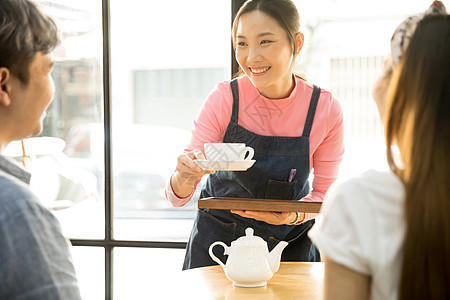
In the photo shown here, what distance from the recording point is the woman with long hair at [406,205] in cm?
83

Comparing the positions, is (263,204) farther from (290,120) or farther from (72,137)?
(72,137)

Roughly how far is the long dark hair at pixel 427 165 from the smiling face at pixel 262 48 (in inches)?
45.8

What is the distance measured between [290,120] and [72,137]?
4.65ft

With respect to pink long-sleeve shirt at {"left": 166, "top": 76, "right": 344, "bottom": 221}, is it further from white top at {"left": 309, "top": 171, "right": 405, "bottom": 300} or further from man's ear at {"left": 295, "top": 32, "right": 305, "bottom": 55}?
white top at {"left": 309, "top": 171, "right": 405, "bottom": 300}

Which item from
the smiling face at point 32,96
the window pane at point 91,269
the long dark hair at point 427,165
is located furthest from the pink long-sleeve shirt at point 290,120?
the window pane at point 91,269

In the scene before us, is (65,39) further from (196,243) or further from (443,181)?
(443,181)

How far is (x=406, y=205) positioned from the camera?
2.76ft

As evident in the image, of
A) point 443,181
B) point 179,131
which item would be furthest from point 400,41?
point 179,131

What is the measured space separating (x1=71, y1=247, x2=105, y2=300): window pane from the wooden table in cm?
151

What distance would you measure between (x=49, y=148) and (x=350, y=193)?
245cm

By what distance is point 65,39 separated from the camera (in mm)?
3027

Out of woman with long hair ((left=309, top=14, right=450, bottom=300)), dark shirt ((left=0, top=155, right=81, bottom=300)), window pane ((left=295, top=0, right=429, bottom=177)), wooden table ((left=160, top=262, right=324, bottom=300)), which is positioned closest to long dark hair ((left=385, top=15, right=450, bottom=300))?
woman with long hair ((left=309, top=14, right=450, bottom=300))

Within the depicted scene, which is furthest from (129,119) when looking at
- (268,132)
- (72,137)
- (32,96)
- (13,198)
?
(13,198)

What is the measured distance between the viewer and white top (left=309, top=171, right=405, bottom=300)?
2.83 ft
